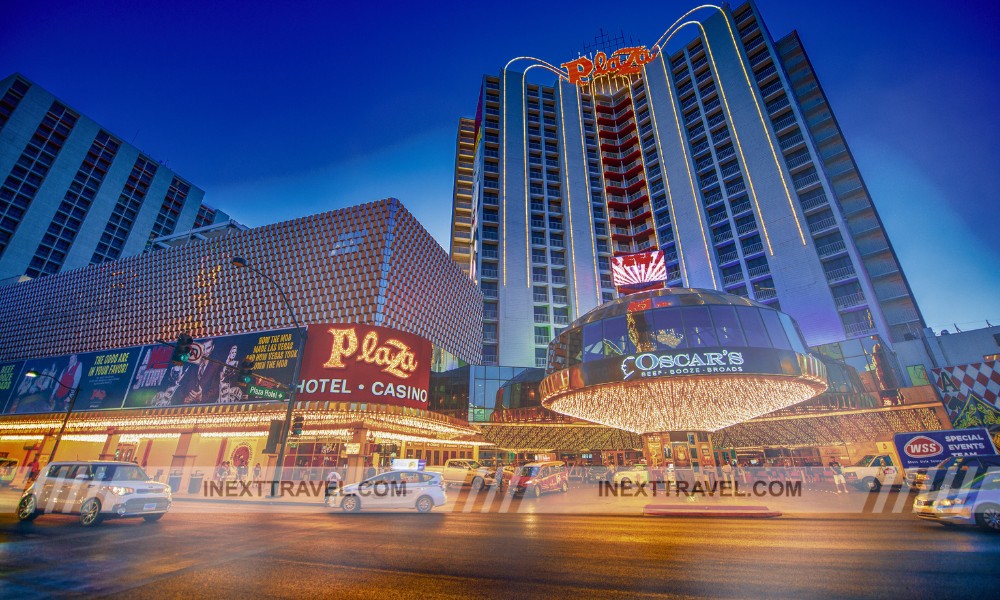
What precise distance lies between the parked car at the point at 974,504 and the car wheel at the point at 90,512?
21392 millimetres

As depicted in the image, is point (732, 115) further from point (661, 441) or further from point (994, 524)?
point (994, 524)

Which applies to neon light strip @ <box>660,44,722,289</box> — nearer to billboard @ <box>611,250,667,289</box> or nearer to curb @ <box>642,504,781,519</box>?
billboard @ <box>611,250,667,289</box>

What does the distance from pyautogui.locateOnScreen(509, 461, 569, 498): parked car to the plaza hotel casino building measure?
36.5 feet

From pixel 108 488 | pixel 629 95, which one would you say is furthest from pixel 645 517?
pixel 629 95

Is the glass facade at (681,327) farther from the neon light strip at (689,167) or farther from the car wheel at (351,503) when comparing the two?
the neon light strip at (689,167)

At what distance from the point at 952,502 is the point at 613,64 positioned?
7126cm

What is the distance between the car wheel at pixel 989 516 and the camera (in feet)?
30.2

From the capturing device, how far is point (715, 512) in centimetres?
1318

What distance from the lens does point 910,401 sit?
87.7ft

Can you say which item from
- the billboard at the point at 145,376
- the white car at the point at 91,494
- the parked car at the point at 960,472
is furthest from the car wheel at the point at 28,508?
the parked car at the point at 960,472

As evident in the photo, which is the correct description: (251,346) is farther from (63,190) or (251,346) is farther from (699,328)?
(63,190)

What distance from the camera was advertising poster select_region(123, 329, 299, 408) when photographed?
28562 mm

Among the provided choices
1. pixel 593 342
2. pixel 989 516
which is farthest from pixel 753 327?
pixel 989 516

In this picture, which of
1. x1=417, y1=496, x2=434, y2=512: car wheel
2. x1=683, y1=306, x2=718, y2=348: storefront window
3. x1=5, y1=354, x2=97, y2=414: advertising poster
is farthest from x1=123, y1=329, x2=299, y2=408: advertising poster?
x1=683, y1=306, x2=718, y2=348: storefront window
